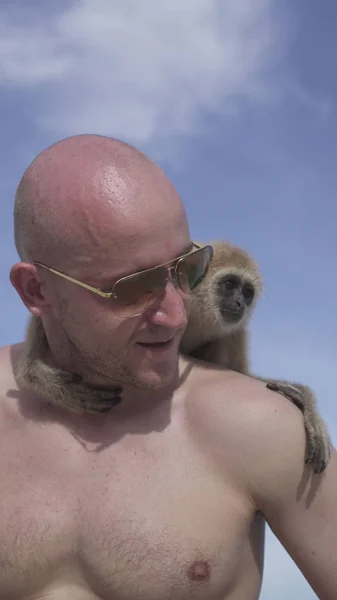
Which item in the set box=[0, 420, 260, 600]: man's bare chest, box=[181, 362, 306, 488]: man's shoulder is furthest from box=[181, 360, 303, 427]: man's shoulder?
box=[0, 420, 260, 600]: man's bare chest

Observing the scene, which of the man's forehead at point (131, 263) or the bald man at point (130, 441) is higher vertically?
the man's forehead at point (131, 263)

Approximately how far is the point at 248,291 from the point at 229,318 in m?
0.80

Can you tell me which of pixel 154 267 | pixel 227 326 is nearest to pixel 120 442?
pixel 154 267

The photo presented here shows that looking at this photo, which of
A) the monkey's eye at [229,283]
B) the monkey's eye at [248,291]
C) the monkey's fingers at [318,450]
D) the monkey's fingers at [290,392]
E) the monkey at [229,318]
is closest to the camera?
the monkey's fingers at [318,450]

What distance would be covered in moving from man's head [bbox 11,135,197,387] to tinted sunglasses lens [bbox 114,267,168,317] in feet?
0.10

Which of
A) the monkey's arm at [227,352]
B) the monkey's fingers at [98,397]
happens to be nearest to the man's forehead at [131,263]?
the monkey's fingers at [98,397]

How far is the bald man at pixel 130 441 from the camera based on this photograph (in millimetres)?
3053

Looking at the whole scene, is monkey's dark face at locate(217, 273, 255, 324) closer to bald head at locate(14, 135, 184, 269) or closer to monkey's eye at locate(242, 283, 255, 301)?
monkey's eye at locate(242, 283, 255, 301)

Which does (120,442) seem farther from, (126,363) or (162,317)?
(162,317)

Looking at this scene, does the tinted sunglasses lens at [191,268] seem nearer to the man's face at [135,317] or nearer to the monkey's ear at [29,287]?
the man's face at [135,317]

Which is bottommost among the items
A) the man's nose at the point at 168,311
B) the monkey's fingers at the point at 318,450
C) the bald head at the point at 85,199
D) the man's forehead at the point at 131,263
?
the monkey's fingers at the point at 318,450

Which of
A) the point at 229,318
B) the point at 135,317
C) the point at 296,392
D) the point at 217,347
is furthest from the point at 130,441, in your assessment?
the point at 229,318

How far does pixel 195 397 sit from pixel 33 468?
79 centimetres

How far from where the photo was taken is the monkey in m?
3.96
